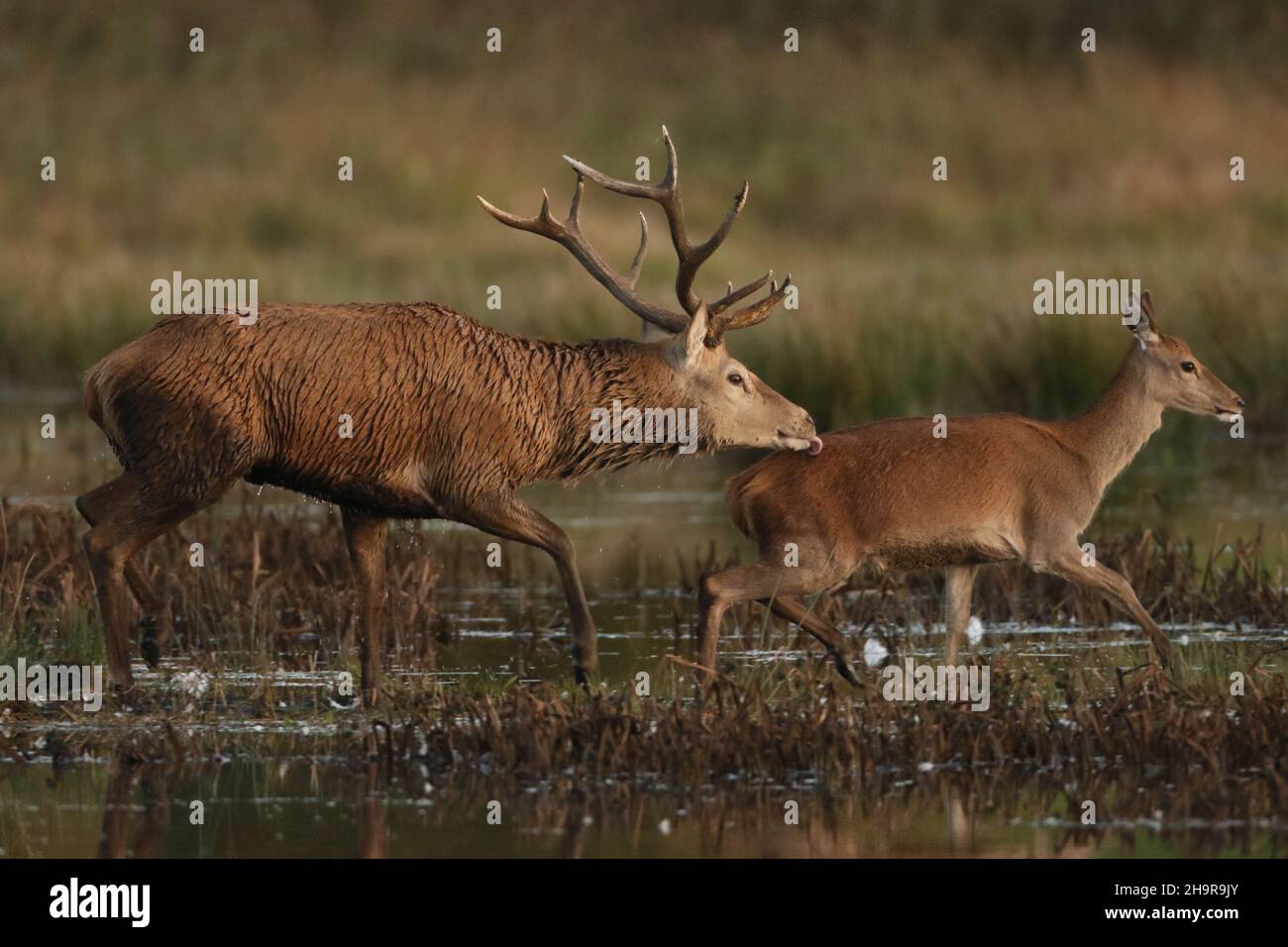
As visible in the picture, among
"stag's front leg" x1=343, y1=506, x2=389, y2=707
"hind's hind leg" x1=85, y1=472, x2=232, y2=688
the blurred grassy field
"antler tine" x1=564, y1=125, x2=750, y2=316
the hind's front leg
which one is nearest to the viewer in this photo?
"hind's hind leg" x1=85, y1=472, x2=232, y2=688

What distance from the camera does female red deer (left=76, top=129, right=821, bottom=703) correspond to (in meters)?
11.8

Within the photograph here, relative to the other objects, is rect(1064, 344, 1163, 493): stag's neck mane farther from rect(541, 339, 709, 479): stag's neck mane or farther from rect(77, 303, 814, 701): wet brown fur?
rect(541, 339, 709, 479): stag's neck mane

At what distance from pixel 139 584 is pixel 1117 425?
4.60 meters

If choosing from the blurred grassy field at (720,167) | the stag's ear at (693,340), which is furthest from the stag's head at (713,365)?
the blurred grassy field at (720,167)

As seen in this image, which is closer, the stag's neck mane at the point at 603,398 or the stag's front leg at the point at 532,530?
the stag's front leg at the point at 532,530

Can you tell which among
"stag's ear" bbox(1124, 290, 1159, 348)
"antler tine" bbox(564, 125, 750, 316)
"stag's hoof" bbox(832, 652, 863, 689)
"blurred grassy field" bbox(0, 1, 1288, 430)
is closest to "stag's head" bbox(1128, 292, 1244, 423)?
"stag's ear" bbox(1124, 290, 1159, 348)

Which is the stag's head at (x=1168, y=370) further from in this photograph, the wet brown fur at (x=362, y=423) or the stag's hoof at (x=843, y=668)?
the stag's hoof at (x=843, y=668)

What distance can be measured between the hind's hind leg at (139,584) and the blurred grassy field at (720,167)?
34.5 ft

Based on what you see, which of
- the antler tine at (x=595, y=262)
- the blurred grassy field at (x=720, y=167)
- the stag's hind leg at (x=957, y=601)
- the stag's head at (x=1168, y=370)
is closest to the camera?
the stag's hind leg at (x=957, y=601)

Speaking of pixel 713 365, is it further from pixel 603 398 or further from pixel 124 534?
pixel 124 534

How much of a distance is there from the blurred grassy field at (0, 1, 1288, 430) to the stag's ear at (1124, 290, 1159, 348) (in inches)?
366

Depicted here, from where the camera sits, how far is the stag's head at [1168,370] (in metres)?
13.4

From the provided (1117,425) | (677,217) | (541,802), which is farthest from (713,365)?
(541,802)

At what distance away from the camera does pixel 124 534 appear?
11.9 meters
